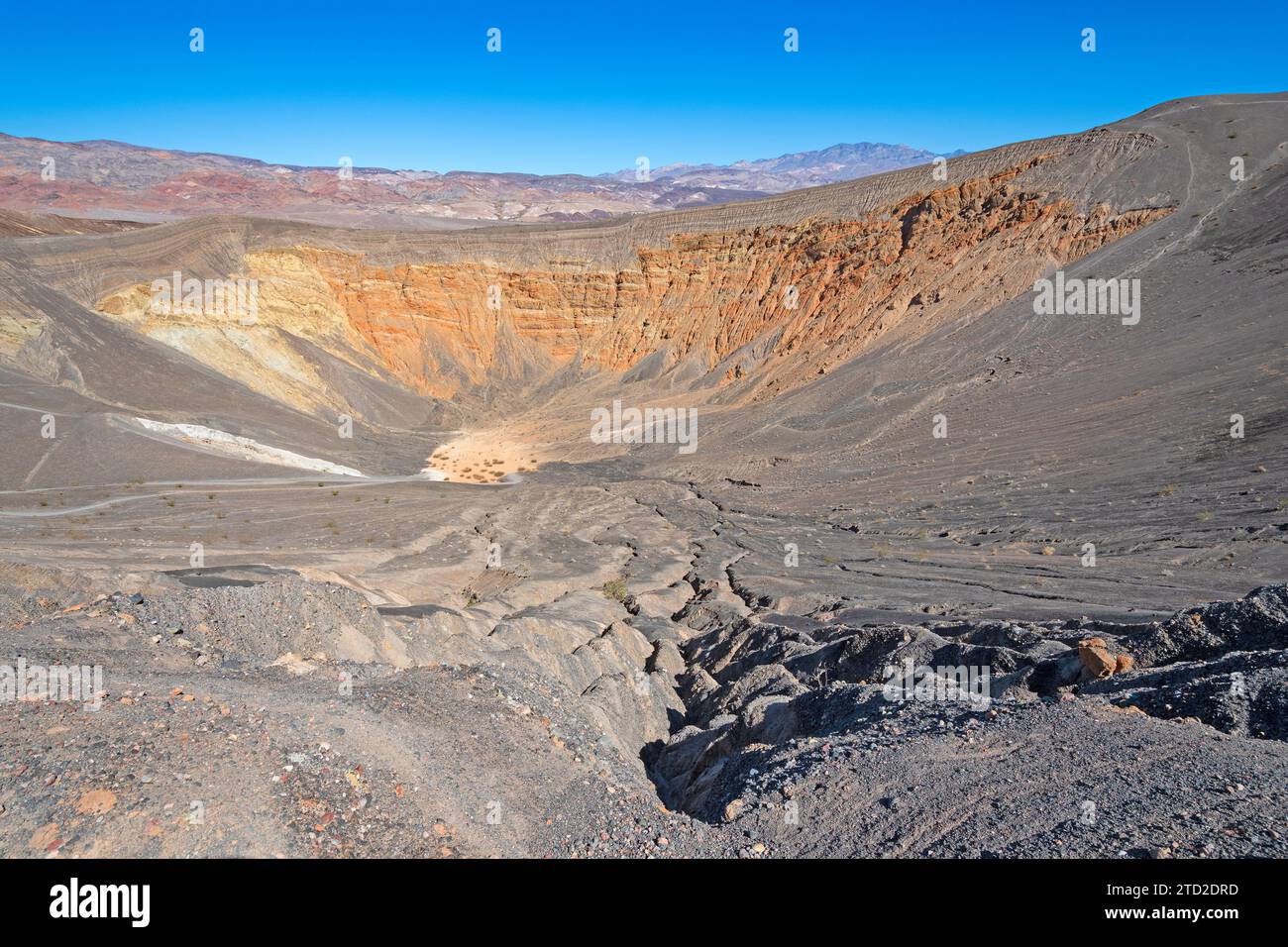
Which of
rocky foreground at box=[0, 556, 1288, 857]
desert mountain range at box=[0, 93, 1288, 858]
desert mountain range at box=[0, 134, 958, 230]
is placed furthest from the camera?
desert mountain range at box=[0, 134, 958, 230]

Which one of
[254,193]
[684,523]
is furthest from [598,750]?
[254,193]

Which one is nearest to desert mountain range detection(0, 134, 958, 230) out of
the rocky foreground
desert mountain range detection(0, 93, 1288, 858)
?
desert mountain range detection(0, 93, 1288, 858)

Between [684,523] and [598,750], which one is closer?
[598,750]

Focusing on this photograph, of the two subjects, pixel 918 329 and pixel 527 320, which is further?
pixel 527 320

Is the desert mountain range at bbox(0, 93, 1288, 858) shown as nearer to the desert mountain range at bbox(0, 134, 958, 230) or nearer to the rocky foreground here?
the rocky foreground

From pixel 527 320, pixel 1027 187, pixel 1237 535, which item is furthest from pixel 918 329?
pixel 527 320

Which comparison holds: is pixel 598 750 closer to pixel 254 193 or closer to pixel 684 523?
pixel 684 523
